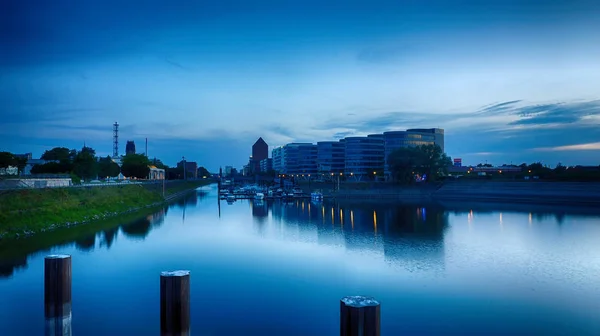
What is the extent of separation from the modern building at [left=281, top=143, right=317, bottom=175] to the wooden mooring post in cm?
16686

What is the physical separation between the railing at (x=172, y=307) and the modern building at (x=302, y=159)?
16703 centimetres

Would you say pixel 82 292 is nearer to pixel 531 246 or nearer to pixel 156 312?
pixel 156 312

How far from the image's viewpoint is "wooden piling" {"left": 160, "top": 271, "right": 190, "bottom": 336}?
996cm

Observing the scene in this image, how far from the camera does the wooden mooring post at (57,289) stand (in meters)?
11.9

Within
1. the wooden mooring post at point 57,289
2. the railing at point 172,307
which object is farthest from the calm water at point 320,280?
the railing at point 172,307

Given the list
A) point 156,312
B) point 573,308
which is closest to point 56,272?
point 156,312

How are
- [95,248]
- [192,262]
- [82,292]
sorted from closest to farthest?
[82,292] → [192,262] → [95,248]

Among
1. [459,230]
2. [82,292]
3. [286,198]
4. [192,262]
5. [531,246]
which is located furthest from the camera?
[286,198]

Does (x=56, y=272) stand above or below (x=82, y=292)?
above

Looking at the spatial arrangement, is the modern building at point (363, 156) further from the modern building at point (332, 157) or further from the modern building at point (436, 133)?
the modern building at point (436, 133)

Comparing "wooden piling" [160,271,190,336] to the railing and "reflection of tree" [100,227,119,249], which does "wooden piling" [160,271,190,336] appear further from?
"reflection of tree" [100,227,119,249]

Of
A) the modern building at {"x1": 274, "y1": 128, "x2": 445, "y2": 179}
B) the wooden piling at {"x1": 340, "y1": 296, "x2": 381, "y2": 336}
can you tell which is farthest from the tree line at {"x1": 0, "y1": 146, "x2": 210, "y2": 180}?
the modern building at {"x1": 274, "y1": 128, "x2": 445, "y2": 179}

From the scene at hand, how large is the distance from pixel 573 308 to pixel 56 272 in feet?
66.6

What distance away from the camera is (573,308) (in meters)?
18.4
